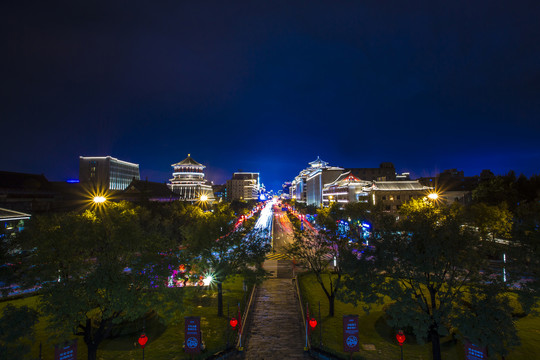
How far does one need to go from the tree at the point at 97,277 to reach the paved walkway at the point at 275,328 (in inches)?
306

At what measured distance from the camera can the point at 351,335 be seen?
59.1ft

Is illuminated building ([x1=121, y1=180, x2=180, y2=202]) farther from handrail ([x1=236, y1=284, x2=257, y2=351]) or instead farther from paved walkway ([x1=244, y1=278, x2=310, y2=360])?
paved walkway ([x1=244, y1=278, x2=310, y2=360])

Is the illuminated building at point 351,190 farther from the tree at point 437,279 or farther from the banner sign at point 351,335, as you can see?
the banner sign at point 351,335

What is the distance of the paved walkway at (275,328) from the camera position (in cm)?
1944

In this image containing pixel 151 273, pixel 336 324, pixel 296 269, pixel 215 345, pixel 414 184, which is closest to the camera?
pixel 151 273

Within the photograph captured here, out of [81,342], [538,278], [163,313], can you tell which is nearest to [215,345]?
[163,313]

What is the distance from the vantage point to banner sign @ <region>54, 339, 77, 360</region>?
50.0 ft

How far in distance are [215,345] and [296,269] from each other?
22.7 meters

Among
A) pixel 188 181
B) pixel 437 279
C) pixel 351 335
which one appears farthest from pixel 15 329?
pixel 188 181

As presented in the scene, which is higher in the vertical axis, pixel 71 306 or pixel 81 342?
pixel 71 306

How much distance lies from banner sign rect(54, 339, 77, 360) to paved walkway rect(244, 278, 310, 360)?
10.1 meters

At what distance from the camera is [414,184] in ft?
270

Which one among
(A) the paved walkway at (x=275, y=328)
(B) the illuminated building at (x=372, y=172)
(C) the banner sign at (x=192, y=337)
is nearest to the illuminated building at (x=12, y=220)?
(A) the paved walkway at (x=275, y=328)

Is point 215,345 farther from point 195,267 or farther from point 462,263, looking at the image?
point 462,263
